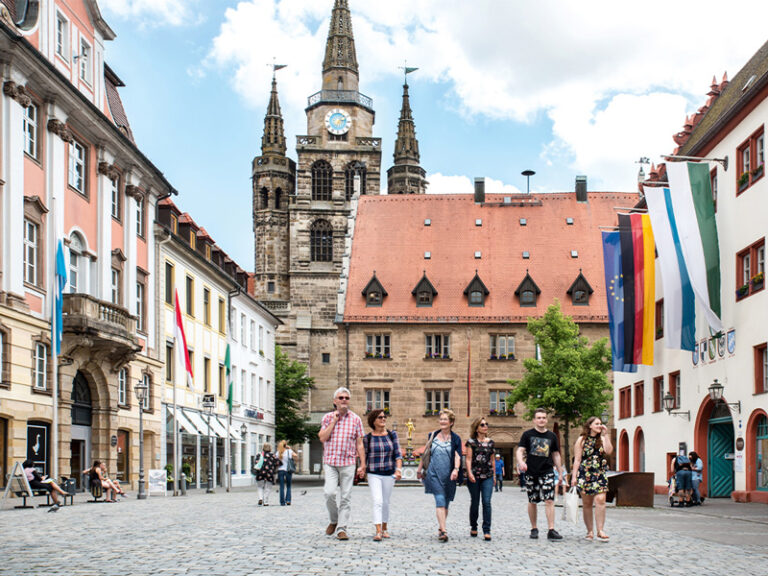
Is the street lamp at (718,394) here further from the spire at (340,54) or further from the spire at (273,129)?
the spire at (340,54)

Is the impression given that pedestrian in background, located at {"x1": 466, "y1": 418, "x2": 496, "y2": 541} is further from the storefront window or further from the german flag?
the german flag

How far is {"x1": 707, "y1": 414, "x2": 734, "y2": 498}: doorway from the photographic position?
103 ft

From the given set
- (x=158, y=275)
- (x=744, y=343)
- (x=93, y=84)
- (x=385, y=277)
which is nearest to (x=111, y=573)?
(x=744, y=343)

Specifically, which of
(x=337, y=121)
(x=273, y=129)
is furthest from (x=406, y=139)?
(x=273, y=129)

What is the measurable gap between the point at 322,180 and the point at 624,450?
52996 millimetres

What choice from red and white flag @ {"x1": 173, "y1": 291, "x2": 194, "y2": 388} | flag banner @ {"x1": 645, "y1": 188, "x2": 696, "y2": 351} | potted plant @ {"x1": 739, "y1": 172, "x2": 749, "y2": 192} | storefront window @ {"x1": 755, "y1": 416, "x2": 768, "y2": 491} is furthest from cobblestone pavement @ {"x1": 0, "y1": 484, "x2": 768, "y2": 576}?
red and white flag @ {"x1": 173, "y1": 291, "x2": 194, "y2": 388}

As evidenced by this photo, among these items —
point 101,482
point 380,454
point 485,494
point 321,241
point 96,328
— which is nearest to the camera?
point 380,454

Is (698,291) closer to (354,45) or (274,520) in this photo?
(274,520)

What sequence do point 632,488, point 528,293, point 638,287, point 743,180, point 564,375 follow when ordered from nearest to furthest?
point 632,488
point 743,180
point 638,287
point 564,375
point 528,293

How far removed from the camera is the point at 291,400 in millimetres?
76750

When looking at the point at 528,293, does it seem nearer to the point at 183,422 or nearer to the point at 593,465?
the point at 183,422

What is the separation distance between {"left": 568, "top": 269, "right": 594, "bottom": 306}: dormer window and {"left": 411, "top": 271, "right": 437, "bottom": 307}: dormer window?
8.25 metres

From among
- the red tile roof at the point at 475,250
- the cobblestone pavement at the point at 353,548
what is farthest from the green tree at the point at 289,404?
the cobblestone pavement at the point at 353,548

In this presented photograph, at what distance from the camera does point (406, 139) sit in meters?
100
